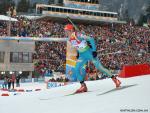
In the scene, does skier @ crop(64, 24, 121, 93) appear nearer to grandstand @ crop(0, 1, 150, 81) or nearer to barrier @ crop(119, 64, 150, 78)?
barrier @ crop(119, 64, 150, 78)

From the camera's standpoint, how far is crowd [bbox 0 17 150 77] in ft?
150

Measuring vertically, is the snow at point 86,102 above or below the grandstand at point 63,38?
below

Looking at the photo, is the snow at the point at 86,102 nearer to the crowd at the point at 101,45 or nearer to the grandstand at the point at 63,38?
the grandstand at the point at 63,38

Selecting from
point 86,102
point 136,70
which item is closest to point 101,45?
point 136,70

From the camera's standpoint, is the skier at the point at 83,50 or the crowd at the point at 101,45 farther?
the crowd at the point at 101,45

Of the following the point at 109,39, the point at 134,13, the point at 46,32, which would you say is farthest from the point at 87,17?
the point at 134,13

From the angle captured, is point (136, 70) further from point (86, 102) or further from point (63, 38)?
point (63, 38)

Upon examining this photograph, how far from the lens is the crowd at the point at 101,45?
4581 cm

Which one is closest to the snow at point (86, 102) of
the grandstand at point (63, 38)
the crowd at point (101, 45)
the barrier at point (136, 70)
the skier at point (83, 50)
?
the skier at point (83, 50)

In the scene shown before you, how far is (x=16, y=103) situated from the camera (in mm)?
15000

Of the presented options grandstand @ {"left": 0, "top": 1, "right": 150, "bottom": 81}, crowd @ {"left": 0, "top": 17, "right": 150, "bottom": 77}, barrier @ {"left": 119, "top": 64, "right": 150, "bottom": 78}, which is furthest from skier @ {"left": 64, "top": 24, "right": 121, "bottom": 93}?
crowd @ {"left": 0, "top": 17, "right": 150, "bottom": 77}

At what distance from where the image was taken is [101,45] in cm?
5634

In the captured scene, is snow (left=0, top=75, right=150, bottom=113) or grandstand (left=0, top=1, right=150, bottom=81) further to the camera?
grandstand (left=0, top=1, right=150, bottom=81)

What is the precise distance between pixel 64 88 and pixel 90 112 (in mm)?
6232
